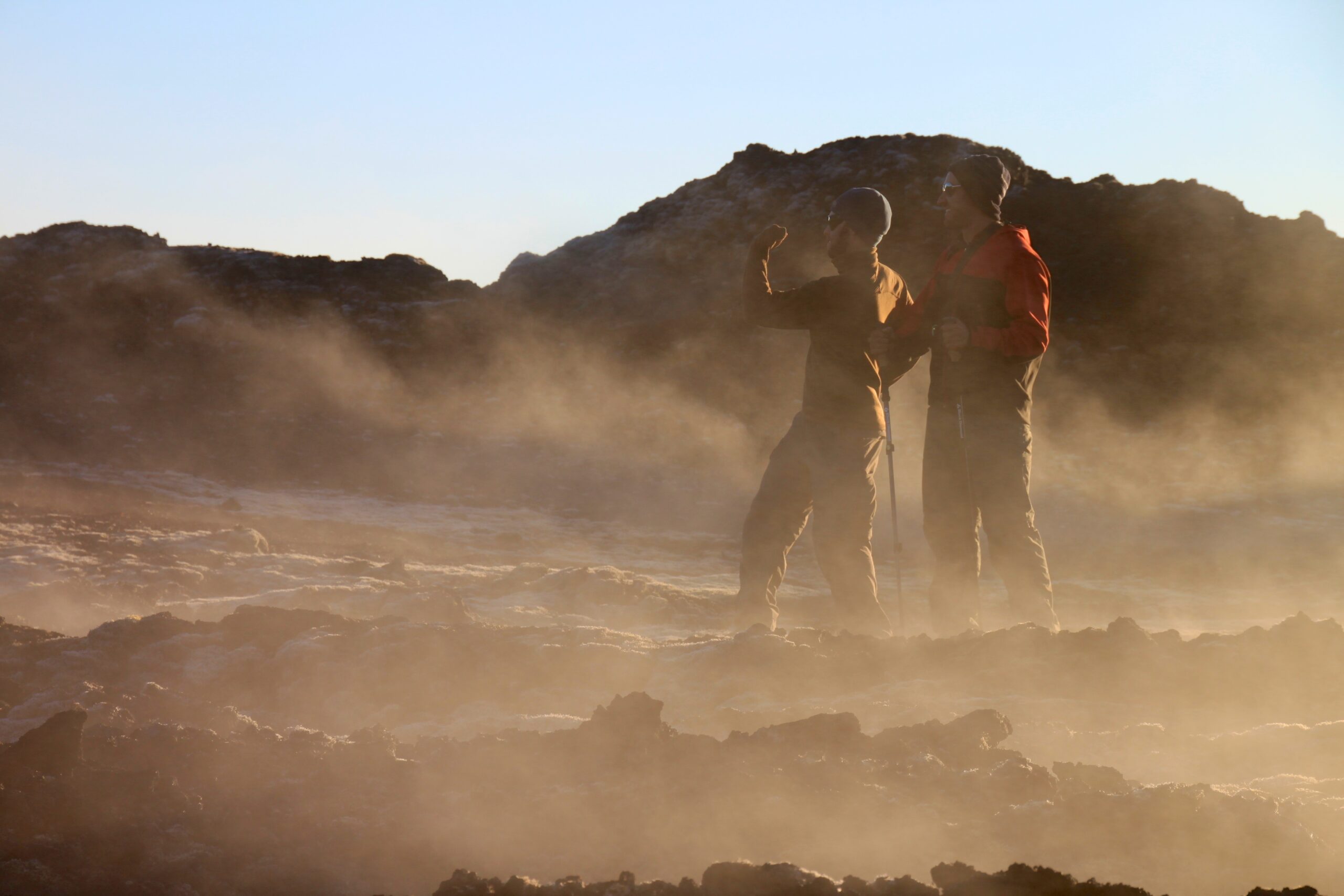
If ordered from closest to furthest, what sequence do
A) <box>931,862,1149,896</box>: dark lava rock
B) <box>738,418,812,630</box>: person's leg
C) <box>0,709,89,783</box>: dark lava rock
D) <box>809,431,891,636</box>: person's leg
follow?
<box>931,862,1149,896</box>: dark lava rock < <box>0,709,89,783</box>: dark lava rock < <box>809,431,891,636</box>: person's leg < <box>738,418,812,630</box>: person's leg

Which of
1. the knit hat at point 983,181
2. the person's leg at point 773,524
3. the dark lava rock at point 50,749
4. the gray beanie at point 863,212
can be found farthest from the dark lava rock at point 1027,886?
the knit hat at point 983,181

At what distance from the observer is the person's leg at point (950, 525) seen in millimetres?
4746

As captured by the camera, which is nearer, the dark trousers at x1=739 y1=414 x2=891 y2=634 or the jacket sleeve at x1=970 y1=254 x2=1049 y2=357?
the jacket sleeve at x1=970 y1=254 x2=1049 y2=357

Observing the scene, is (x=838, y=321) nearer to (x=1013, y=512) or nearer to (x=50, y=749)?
(x=1013, y=512)

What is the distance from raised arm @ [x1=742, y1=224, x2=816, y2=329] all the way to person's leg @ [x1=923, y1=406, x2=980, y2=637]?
2.23ft

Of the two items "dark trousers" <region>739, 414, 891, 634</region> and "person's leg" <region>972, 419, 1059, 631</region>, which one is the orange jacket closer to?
"person's leg" <region>972, 419, 1059, 631</region>

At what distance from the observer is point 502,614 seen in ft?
21.4

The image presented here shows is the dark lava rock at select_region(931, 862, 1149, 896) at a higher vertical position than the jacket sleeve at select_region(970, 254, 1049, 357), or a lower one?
lower

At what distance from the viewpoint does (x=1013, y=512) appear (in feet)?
15.2

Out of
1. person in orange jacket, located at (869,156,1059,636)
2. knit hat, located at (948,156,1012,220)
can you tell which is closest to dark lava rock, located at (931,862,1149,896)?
person in orange jacket, located at (869,156,1059,636)

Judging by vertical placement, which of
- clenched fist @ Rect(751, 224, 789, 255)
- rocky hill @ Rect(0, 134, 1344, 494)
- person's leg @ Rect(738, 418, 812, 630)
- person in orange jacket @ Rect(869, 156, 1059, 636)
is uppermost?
rocky hill @ Rect(0, 134, 1344, 494)

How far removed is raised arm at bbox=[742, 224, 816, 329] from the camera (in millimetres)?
4670

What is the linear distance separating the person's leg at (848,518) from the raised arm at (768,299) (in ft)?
1.57

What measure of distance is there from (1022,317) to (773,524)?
1.28 m
